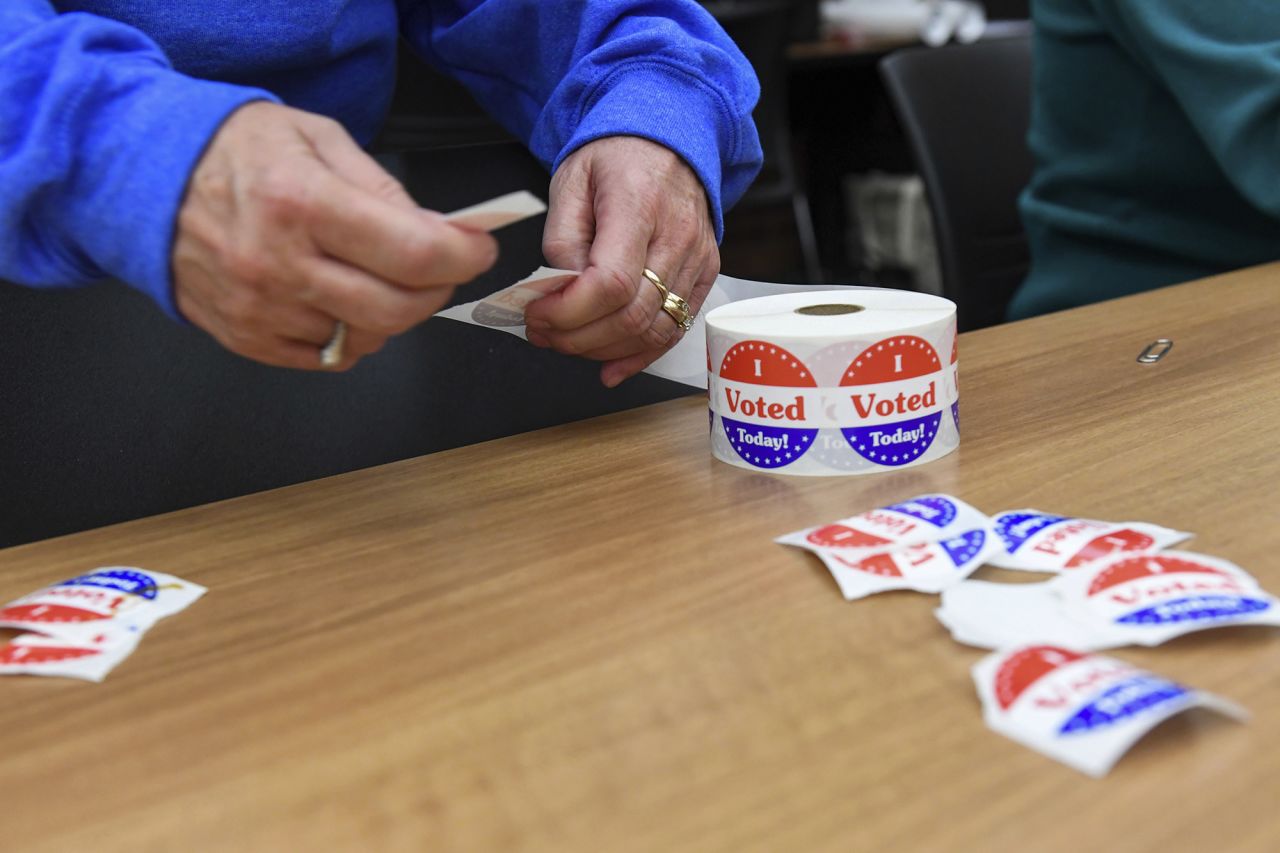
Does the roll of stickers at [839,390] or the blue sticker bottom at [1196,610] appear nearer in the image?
the blue sticker bottom at [1196,610]

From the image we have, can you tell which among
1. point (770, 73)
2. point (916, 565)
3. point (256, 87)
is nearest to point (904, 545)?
point (916, 565)

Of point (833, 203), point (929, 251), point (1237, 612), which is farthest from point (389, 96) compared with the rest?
point (833, 203)

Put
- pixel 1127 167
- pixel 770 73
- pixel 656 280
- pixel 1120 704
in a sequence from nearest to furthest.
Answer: pixel 1120 704
pixel 656 280
pixel 1127 167
pixel 770 73

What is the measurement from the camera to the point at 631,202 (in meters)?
0.78

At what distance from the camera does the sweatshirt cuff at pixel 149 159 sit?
1.78 feet

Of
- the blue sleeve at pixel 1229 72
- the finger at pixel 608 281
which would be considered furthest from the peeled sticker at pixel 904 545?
the blue sleeve at pixel 1229 72

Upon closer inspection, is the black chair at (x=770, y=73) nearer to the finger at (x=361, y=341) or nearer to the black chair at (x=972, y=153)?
the black chair at (x=972, y=153)

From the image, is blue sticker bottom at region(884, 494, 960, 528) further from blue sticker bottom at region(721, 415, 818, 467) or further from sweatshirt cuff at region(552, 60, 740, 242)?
sweatshirt cuff at region(552, 60, 740, 242)

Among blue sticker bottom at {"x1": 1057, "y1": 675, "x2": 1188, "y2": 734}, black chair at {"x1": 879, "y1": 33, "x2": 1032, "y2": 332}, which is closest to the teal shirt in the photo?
black chair at {"x1": 879, "y1": 33, "x2": 1032, "y2": 332}

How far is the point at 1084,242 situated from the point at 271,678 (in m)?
1.15

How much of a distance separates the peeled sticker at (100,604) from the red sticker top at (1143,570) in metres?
0.39

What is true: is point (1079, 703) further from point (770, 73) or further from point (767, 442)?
point (770, 73)

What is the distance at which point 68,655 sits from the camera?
0.52 metres

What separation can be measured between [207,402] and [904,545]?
1.55 feet
